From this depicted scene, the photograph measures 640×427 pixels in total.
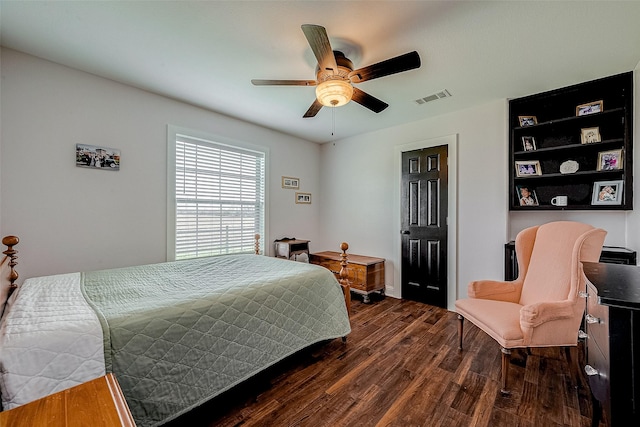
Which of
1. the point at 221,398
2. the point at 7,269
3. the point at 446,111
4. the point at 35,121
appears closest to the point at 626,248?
the point at 446,111

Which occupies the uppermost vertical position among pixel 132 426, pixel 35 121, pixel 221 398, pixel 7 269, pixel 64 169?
pixel 35 121

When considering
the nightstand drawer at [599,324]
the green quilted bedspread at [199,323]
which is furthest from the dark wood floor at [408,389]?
the nightstand drawer at [599,324]

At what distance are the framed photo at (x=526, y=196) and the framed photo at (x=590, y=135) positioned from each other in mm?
632

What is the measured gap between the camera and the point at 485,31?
1.88 metres

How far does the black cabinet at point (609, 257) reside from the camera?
7.41 ft

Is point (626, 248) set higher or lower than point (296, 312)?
higher

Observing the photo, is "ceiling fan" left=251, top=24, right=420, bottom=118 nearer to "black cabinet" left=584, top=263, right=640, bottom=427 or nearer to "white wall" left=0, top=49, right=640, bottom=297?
"black cabinet" left=584, top=263, right=640, bottom=427

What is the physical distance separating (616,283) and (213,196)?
3588 mm

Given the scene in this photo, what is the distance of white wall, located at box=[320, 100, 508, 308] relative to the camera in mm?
3066

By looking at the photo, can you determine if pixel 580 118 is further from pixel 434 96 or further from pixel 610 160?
pixel 434 96

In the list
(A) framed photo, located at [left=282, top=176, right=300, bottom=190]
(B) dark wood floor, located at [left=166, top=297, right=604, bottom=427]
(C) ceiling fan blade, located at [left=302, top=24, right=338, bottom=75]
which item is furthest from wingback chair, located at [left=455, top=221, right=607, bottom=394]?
(A) framed photo, located at [left=282, top=176, right=300, bottom=190]

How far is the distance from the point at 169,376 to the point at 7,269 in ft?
5.23

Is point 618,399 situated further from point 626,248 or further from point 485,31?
point 626,248

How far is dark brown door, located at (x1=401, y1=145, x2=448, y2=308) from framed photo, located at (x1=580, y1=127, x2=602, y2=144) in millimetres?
1287
